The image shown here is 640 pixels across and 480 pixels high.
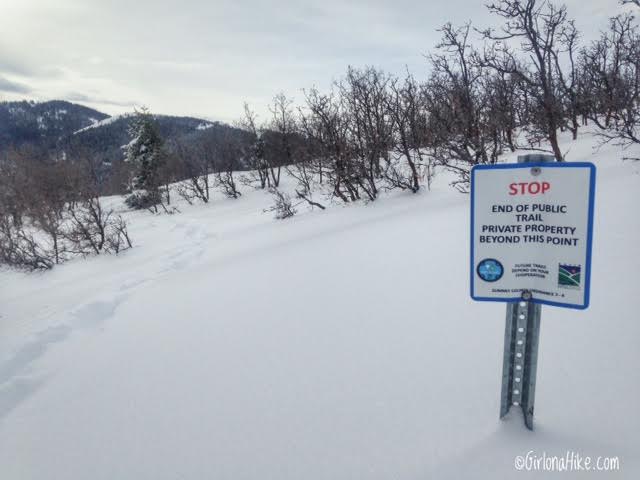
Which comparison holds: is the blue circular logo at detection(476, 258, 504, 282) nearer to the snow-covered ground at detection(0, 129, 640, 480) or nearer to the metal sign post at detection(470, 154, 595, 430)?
the metal sign post at detection(470, 154, 595, 430)

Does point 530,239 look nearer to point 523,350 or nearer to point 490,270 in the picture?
point 490,270

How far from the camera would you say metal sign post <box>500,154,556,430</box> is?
1804 millimetres

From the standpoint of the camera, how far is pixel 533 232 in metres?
1.69

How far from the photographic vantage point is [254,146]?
38.5 m

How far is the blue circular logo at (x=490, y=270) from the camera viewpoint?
176cm

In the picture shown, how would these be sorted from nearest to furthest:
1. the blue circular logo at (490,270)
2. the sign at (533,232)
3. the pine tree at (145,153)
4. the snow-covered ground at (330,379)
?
the sign at (533,232), the blue circular logo at (490,270), the snow-covered ground at (330,379), the pine tree at (145,153)

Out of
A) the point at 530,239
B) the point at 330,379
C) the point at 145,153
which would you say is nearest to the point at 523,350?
the point at 530,239

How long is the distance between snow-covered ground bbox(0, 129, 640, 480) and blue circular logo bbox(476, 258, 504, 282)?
3.24 feet

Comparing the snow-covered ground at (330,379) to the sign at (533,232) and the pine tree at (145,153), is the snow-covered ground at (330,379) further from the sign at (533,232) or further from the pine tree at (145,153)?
the pine tree at (145,153)

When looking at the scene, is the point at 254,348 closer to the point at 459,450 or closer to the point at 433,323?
the point at 433,323

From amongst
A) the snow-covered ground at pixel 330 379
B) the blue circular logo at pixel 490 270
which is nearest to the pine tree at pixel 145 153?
the snow-covered ground at pixel 330 379

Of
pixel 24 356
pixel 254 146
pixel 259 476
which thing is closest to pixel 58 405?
pixel 24 356

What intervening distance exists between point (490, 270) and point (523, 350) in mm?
490

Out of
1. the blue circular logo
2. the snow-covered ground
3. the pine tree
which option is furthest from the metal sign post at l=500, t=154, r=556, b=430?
the pine tree
